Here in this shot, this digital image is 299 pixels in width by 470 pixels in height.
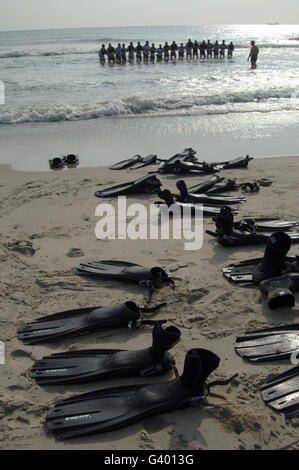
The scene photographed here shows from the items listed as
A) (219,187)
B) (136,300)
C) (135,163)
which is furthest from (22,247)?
(135,163)

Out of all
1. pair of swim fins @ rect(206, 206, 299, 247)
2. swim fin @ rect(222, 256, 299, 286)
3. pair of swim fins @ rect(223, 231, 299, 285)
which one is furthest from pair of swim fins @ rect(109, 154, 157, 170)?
pair of swim fins @ rect(223, 231, 299, 285)

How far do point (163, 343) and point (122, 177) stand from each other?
468 cm

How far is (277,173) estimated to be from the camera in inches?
278

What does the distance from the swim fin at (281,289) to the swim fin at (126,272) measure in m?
0.82

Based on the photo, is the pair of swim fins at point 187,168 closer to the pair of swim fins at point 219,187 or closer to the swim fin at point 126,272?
the pair of swim fins at point 219,187

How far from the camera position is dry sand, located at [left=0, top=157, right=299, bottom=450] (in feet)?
7.90

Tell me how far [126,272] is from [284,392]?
1.80 m

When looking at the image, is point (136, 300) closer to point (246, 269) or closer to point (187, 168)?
point (246, 269)

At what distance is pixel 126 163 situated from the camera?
25.2ft

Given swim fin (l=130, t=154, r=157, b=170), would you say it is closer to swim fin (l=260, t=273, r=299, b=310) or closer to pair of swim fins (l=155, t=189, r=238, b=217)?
pair of swim fins (l=155, t=189, r=238, b=217)

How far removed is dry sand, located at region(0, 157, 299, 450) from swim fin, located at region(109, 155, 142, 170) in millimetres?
978

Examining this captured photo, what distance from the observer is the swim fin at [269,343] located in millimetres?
2967
